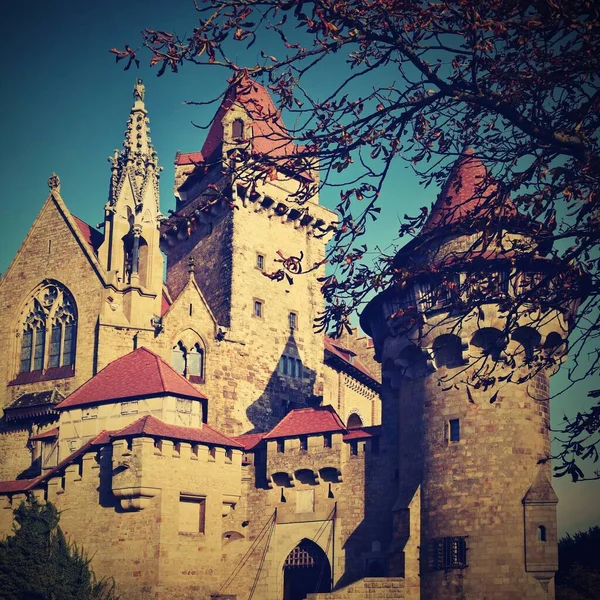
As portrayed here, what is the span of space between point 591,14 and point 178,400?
27958 millimetres

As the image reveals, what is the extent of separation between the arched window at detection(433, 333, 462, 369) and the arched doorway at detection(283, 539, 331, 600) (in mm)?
8638

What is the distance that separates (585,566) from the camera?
119ft

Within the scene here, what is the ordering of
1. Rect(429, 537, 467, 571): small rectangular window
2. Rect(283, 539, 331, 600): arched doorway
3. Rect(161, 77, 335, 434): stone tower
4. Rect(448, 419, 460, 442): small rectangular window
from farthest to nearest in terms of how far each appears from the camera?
Rect(161, 77, 335, 434): stone tower → Rect(283, 539, 331, 600): arched doorway → Rect(448, 419, 460, 442): small rectangular window → Rect(429, 537, 467, 571): small rectangular window

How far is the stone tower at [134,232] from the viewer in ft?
157

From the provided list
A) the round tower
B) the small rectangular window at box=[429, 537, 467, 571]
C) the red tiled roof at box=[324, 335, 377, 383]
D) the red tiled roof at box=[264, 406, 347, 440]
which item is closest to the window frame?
the red tiled roof at box=[264, 406, 347, 440]

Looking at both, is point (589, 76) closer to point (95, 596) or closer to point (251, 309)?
point (95, 596)

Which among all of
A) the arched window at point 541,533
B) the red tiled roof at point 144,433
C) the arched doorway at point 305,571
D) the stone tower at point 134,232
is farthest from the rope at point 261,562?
the arched window at point 541,533

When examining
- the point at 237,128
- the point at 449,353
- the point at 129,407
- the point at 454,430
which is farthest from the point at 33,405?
the point at 454,430

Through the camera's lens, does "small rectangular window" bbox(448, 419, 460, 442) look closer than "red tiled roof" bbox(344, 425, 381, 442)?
Yes

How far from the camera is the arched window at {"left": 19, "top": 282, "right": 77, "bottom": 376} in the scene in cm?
4778

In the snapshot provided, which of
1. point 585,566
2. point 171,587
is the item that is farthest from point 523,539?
point 171,587

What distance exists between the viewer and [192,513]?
4106cm

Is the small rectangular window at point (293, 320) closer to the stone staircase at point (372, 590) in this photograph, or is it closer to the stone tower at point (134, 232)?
the stone tower at point (134, 232)

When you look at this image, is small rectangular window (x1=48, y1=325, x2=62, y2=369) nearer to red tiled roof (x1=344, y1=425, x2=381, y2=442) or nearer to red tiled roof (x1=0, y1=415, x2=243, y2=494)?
red tiled roof (x1=0, y1=415, x2=243, y2=494)
